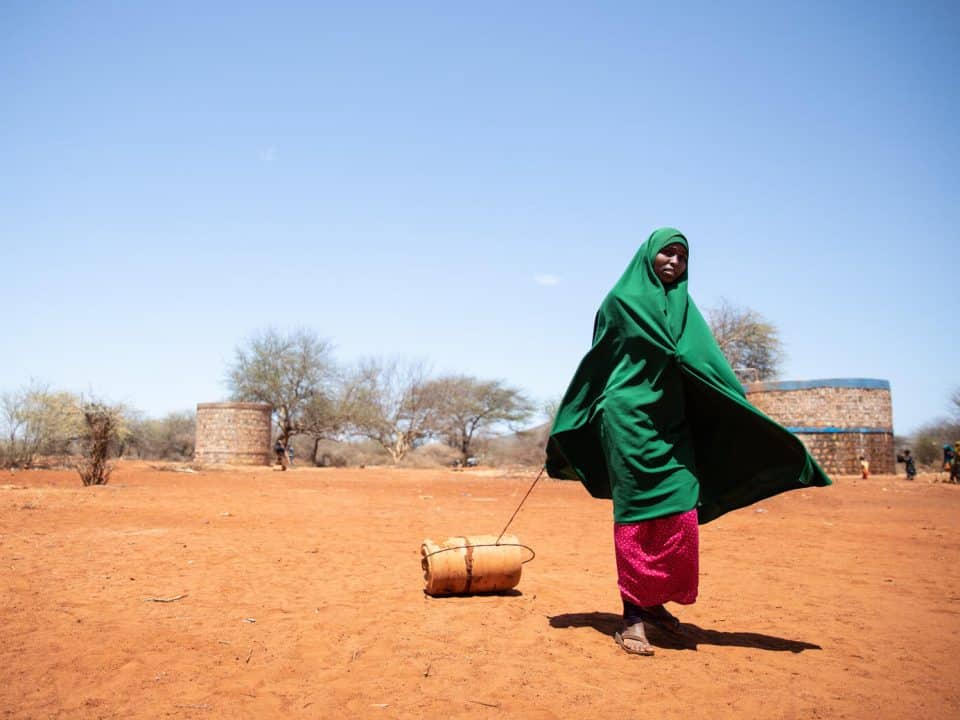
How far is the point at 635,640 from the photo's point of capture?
3.98 metres

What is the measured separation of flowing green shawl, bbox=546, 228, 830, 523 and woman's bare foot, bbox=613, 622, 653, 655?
60 centimetres

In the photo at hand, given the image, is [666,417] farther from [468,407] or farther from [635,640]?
[468,407]

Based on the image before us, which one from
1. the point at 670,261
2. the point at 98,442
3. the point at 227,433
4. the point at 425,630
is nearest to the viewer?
the point at 670,261

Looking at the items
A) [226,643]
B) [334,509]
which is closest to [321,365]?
[334,509]

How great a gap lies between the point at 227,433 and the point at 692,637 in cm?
2839

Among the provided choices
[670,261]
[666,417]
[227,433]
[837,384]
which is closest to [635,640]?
[666,417]

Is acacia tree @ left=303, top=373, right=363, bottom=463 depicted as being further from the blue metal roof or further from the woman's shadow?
the woman's shadow

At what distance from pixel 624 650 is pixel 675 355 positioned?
5.44ft

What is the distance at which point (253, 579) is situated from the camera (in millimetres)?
5902

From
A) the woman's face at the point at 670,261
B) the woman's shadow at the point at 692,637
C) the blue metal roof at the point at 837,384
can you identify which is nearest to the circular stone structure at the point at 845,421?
the blue metal roof at the point at 837,384

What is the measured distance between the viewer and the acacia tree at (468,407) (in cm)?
4709

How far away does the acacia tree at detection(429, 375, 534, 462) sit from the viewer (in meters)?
47.1

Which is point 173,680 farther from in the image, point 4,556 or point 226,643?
point 4,556

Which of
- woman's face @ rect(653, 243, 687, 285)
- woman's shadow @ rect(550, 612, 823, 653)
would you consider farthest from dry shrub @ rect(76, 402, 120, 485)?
woman's face @ rect(653, 243, 687, 285)
